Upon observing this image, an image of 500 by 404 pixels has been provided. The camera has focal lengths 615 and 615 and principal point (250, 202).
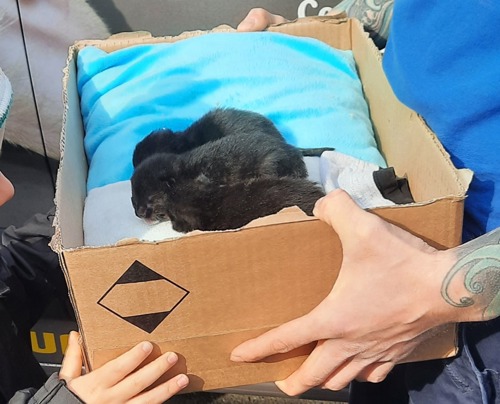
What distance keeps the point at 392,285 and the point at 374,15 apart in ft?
2.54

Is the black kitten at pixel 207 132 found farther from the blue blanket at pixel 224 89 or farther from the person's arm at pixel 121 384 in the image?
the person's arm at pixel 121 384

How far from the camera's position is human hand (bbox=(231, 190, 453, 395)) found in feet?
2.29

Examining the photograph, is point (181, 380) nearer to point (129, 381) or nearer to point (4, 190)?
point (129, 381)

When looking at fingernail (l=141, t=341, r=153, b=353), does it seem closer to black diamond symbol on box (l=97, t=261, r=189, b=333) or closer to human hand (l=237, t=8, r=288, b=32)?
black diamond symbol on box (l=97, t=261, r=189, b=333)

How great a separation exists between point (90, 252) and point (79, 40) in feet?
2.68

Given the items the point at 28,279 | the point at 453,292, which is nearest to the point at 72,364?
the point at 28,279

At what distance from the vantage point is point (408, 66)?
0.83 meters

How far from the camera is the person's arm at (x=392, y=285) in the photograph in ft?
2.29

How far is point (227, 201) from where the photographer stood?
89 cm

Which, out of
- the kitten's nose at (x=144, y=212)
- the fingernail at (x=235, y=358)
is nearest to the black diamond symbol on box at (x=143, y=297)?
the fingernail at (x=235, y=358)

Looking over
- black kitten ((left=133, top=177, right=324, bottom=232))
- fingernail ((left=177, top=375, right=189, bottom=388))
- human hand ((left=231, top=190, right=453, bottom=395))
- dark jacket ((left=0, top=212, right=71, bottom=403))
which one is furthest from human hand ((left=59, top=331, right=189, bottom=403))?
dark jacket ((left=0, top=212, right=71, bottom=403))

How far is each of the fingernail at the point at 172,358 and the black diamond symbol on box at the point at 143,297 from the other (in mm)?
48

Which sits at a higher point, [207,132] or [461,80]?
[461,80]

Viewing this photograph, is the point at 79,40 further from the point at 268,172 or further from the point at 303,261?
the point at 303,261
